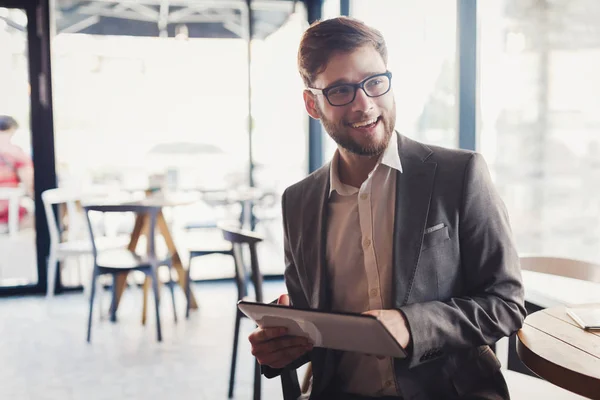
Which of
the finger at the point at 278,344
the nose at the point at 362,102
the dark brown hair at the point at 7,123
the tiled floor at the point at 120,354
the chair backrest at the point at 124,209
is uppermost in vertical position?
the dark brown hair at the point at 7,123

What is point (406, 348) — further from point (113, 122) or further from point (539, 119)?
point (113, 122)

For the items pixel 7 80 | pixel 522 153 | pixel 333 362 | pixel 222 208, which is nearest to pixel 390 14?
pixel 522 153

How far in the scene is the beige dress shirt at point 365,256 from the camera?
1312 millimetres

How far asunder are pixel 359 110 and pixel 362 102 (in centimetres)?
2

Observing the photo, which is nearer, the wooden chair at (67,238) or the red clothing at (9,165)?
the wooden chair at (67,238)

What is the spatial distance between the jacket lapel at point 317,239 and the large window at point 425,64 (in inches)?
53.7

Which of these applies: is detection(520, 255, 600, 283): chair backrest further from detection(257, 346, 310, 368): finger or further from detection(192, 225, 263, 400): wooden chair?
detection(192, 225, 263, 400): wooden chair

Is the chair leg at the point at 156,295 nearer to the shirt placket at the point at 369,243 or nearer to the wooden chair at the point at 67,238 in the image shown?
the wooden chair at the point at 67,238

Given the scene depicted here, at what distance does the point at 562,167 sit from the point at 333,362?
4.66ft

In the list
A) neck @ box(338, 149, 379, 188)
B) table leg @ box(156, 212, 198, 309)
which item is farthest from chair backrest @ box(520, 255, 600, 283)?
table leg @ box(156, 212, 198, 309)

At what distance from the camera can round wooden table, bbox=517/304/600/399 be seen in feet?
3.30

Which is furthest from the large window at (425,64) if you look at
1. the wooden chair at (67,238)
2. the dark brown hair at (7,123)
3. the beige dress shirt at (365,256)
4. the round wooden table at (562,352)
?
the dark brown hair at (7,123)

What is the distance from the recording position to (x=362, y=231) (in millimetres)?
1374

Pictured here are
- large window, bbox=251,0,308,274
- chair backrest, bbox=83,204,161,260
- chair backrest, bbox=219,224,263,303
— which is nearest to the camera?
chair backrest, bbox=219,224,263,303
